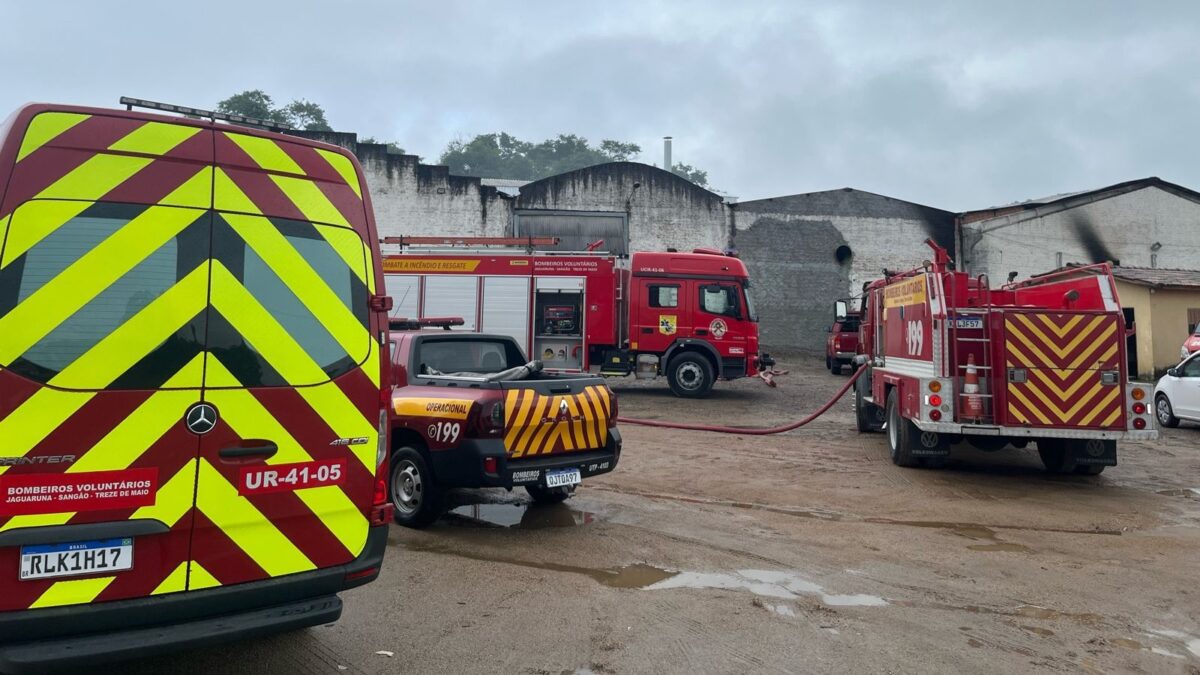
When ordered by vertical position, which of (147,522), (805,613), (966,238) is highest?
(966,238)

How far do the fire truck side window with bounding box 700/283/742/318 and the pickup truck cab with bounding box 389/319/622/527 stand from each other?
33.2 feet

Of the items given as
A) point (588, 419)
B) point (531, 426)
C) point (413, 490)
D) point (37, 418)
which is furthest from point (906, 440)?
point (37, 418)

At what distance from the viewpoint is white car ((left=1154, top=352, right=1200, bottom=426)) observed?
42.8 ft

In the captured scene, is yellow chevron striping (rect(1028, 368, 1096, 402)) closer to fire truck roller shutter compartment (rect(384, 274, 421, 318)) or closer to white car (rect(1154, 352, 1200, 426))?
white car (rect(1154, 352, 1200, 426))

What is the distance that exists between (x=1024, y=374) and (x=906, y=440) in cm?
153

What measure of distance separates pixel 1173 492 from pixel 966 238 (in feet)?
76.1

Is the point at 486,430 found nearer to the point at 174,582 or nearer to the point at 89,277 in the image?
the point at 174,582

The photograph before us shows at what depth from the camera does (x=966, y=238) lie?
30031mm

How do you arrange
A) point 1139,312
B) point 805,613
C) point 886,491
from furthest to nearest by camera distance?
point 1139,312 → point 886,491 → point 805,613

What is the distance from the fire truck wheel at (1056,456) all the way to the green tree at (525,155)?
2426 inches

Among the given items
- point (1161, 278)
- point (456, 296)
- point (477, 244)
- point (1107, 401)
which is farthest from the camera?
point (1161, 278)

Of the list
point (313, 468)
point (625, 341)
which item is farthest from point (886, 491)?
point (625, 341)

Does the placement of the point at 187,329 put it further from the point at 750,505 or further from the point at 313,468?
the point at 750,505

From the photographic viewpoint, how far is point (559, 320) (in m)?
17.2
